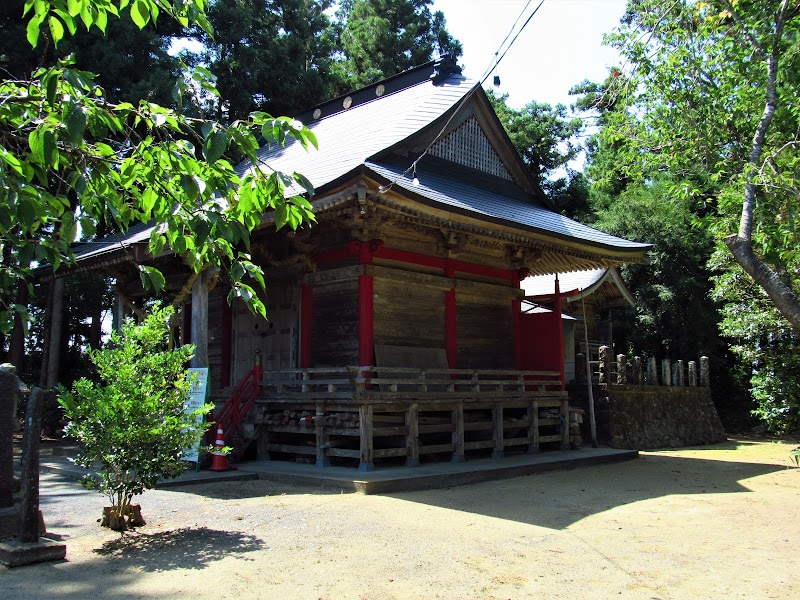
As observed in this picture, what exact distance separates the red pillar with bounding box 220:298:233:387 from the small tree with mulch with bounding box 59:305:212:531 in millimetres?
7542

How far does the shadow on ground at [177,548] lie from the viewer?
18.1 feet

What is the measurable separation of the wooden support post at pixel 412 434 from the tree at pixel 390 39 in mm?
25936

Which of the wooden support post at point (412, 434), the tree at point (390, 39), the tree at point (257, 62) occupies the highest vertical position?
the tree at point (390, 39)

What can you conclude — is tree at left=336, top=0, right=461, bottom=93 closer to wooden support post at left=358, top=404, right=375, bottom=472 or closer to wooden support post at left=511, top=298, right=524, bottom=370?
wooden support post at left=511, top=298, right=524, bottom=370

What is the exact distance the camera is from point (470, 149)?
15.6 meters

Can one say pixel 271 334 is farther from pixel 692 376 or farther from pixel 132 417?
pixel 692 376

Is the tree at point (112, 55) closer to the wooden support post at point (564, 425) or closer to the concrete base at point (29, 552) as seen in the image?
the wooden support post at point (564, 425)

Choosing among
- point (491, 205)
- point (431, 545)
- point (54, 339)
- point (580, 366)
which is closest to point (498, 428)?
point (491, 205)

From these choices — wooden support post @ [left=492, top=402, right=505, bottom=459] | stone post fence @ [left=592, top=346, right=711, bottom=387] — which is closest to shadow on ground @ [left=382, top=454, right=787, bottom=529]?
wooden support post @ [left=492, top=402, right=505, bottom=459]

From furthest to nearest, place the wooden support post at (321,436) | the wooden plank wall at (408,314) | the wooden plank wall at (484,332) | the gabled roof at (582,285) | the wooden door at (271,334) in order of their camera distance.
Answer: the gabled roof at (582,285) → the wooden plank wall at (484,332) → the wooden door at (271,334) → the wooden plank wall at (408,314) → the wooden support post at (321,436)

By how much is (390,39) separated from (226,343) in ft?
85.3

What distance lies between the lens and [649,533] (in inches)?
283

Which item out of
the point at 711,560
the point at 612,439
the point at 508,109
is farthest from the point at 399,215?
the point at 508,109

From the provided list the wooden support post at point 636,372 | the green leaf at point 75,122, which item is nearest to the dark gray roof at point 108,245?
the green leaf at point 75,122
